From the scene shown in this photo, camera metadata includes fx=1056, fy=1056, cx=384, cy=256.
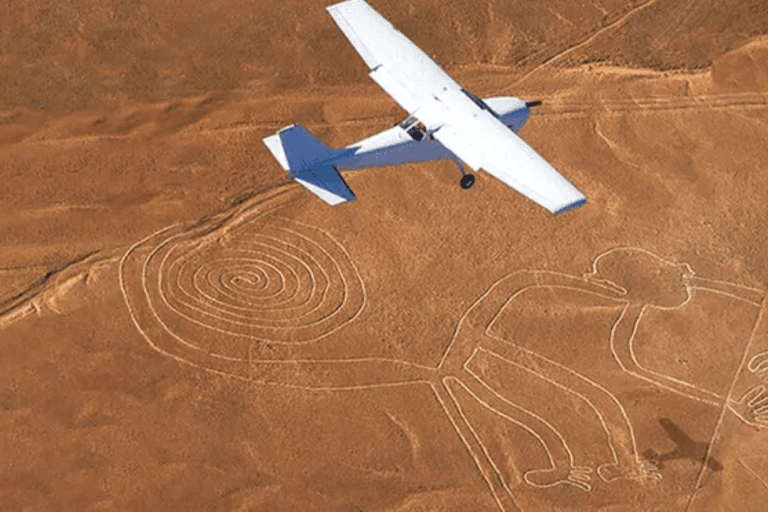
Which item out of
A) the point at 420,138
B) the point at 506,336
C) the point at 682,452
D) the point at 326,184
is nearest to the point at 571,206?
the point at 506,336

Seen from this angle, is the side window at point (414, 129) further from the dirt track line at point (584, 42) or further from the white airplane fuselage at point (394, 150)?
the dirt track line at point (584, 42)

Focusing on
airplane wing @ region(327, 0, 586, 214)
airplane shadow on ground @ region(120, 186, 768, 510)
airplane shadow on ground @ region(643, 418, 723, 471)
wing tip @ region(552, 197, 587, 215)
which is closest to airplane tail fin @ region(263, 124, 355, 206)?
airplane shadow on ground @ region(120, 186, 768, 510)

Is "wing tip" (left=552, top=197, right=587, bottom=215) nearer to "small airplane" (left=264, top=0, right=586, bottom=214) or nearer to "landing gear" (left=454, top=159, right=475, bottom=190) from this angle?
"small airplane" (left=264, top=0, right=586, bottom=214)

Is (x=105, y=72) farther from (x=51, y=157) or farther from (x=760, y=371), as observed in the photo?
(x=760, y=371)

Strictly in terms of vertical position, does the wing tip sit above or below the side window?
below

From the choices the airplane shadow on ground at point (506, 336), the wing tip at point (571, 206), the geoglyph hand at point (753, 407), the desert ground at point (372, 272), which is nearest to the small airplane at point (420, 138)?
the wing tip at point (571, 206)

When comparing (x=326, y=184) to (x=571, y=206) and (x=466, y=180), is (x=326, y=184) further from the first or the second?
(x=571, y=206)
